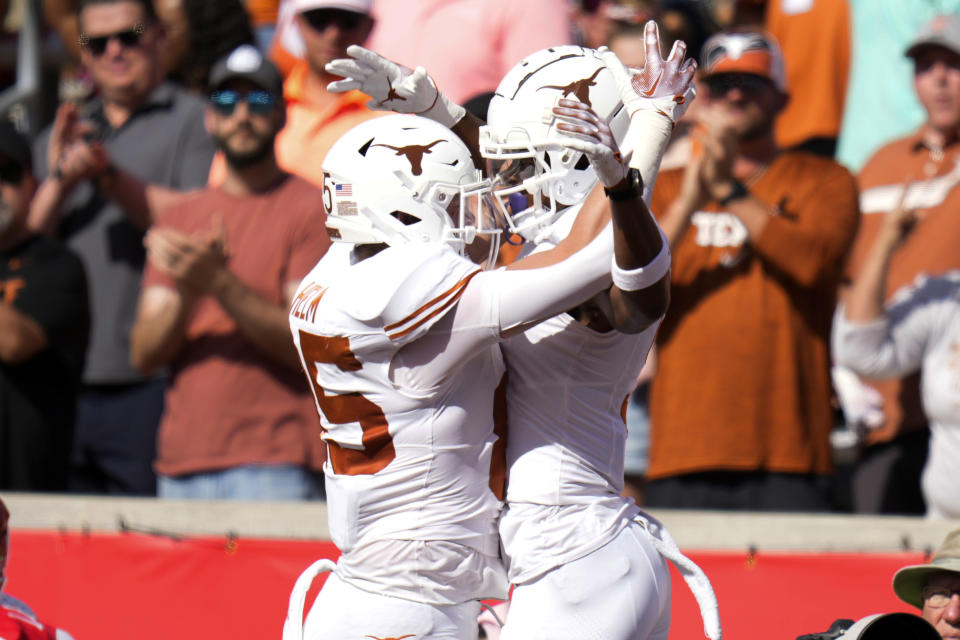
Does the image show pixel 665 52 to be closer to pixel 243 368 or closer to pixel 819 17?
pixel 819 17

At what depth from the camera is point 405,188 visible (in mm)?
4043

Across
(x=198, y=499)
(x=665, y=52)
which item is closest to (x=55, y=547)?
(x=198, y=499)

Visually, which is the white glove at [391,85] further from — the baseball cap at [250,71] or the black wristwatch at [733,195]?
the baseball cap at [250,71]

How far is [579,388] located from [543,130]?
695 millimetres

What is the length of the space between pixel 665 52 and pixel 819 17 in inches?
54.3

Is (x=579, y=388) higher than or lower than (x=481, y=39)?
higher

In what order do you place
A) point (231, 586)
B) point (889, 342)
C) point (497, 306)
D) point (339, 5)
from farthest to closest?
point (339, 5) → point (889, 342) → point (231, 586) → point (497, 306)

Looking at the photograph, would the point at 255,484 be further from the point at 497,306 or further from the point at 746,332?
the point at 497,306

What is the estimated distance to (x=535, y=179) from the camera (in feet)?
13.5

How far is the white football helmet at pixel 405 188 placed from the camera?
13.3ft

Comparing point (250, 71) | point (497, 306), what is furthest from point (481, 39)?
point (497, 306)

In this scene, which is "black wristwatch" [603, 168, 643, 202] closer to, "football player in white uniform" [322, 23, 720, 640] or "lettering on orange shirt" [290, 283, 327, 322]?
"football player in white uniform" [322, 23, 720, 640]

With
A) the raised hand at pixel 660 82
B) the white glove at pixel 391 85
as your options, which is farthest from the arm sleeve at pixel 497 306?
the white glove at pixel 391 85

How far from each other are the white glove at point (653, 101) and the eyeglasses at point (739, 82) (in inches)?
108
